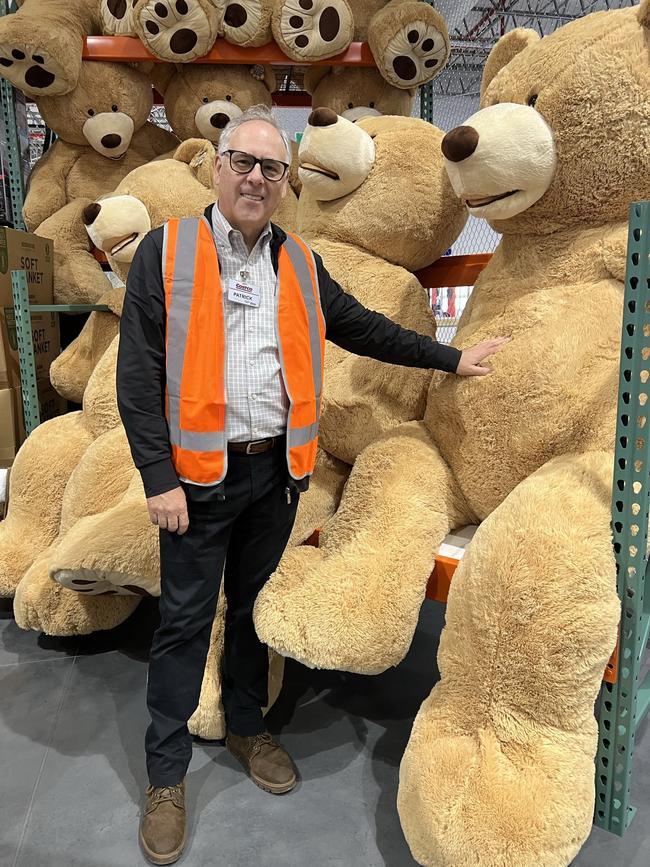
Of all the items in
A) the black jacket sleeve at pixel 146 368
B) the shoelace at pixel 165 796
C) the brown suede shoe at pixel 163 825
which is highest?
the black jacket sleeve at pixel 146 368

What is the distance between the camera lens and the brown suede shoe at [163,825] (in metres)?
1.38

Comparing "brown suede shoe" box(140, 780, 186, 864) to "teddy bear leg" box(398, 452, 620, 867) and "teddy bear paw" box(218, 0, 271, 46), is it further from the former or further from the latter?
"teddy bear paw" box(218, 0, 271, 46)

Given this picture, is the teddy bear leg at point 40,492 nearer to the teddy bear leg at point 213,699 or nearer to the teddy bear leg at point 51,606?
the teddy bear leg at point 51,606

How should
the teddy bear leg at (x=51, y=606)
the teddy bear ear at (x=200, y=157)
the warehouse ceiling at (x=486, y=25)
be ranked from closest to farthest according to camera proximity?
the teddy bear leg at (x=51, y=606), the teddy bear ear at (x=200, y=157), the warehouse ceiling at (x=486, y=25)

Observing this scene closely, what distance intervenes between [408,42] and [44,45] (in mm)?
1319

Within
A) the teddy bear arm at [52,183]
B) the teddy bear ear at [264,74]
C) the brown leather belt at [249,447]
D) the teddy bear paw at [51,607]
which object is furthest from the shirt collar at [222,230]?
the teddy bear arm at [52,183]

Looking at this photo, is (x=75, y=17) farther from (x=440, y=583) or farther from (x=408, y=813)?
(x=408, y=813)

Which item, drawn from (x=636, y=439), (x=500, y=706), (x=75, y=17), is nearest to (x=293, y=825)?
(x=500, y=706)

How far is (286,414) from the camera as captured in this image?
1382 mm

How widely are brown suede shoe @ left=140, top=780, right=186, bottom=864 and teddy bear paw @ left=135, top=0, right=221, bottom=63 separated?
2.39m

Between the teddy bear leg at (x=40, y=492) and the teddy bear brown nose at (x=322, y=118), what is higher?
the teddy bear brown nose at (x=322, y=118)

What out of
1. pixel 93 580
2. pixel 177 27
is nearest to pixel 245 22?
pixel 177 27

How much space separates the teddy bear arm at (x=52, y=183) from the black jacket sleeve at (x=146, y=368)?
6.52ft

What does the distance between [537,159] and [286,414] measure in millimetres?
696
